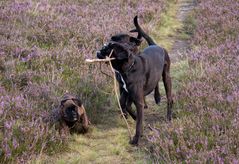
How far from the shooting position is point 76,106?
4941mm

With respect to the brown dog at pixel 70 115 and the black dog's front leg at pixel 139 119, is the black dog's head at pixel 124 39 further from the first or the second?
the brown dog at pixel 70 115

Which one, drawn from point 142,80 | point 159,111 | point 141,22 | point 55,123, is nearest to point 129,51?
point 142,80

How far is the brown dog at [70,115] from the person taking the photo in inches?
194

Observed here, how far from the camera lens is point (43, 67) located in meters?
6.68

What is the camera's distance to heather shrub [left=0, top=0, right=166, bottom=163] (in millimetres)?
4500

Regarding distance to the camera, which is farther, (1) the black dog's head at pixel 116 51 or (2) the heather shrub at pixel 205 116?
(1) the black dog's head at pixel 116 51

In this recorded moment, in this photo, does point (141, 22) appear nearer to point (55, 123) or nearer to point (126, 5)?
point (126, 5)

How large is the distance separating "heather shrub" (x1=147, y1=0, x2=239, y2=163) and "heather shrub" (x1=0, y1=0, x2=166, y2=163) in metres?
1.34

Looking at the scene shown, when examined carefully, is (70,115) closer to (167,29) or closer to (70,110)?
(70,110)

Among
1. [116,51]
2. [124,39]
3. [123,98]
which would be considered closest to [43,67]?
[123,98]

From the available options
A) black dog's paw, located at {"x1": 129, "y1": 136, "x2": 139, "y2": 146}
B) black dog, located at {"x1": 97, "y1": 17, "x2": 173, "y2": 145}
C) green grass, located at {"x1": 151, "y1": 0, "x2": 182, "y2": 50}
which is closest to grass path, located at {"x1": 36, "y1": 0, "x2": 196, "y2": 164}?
black dog's paw, located at {"x1": 129, "y1": 136, "x2": 139, "y2": 146}

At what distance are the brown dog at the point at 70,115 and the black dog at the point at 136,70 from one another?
0.72m

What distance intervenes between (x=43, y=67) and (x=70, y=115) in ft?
6.67

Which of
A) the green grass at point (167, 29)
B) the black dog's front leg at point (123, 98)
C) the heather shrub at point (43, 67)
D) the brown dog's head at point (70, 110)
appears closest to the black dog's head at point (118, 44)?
the black dog's front leg at point (123, 98)
